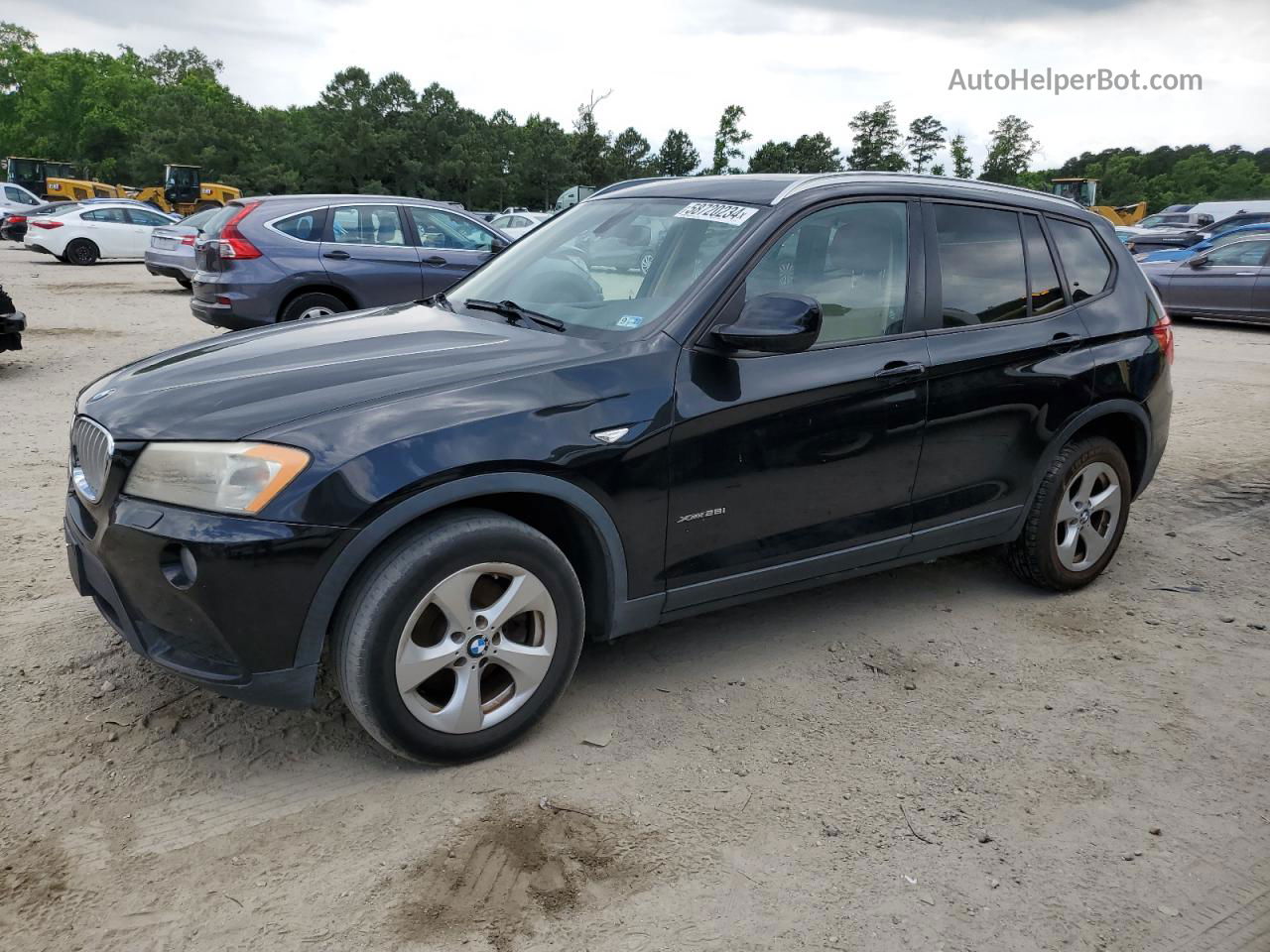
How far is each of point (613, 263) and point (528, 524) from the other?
1.17 metres

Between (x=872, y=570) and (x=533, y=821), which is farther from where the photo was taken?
(x=872, y=570)

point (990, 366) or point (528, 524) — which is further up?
point (990, 366)

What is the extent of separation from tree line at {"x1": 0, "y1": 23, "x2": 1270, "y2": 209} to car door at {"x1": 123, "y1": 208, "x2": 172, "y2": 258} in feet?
109

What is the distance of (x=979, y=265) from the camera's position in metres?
4.16

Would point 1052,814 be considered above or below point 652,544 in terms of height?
below

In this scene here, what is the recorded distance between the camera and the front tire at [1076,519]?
441 cm

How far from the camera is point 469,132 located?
6788 cm

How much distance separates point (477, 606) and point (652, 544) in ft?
2.01

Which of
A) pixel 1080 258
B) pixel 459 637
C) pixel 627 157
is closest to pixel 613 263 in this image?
pixel 459 637

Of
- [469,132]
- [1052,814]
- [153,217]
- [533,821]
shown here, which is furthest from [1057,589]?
[469,132]

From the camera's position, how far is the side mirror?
3266mm

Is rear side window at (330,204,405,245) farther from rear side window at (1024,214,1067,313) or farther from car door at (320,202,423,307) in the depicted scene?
rear side window at (1024,214,1067,313)

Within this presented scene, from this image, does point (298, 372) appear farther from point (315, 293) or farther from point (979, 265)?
point (315, 293)

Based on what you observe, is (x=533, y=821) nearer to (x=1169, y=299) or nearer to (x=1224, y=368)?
(x=1224, y=368)
